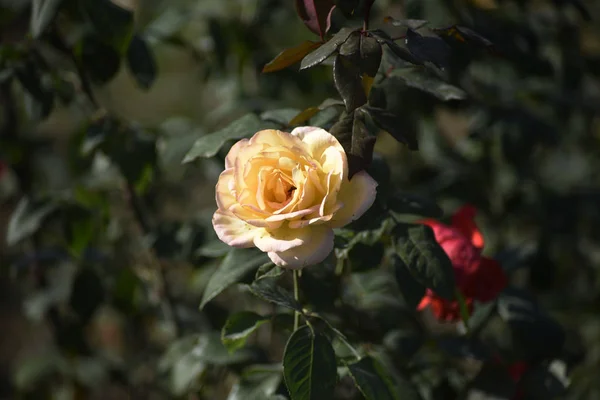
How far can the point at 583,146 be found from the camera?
2.17 metres

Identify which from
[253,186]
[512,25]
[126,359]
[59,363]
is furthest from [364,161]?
[126,359]

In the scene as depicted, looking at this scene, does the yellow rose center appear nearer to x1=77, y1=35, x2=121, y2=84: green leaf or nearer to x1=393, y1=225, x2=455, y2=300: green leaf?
x1=393, y1=225, x2=455, y2=300: green leaf

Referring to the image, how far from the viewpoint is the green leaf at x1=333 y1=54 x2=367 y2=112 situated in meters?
0.84

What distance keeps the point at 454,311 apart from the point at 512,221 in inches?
41.4

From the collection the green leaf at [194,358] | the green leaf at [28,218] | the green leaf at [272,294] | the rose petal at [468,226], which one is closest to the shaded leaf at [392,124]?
the green leaf at [272,294]

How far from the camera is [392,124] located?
2.93 ft

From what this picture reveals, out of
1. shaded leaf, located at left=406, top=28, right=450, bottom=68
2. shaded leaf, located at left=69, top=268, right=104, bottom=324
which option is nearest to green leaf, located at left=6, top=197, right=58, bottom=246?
shaded leaf, located at left=69, top=268, right=104, bottom=324

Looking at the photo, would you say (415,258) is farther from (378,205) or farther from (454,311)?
(454,311)

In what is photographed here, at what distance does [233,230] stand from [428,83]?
0.35 meters

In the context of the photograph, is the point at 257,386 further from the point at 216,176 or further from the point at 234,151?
the point at 216,176

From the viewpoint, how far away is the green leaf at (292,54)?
912mm

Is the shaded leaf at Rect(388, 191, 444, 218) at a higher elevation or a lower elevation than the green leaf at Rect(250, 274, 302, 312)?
lower

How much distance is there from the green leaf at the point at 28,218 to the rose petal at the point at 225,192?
27.4 inches

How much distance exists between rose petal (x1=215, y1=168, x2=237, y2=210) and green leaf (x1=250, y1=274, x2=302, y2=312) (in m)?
0.10
